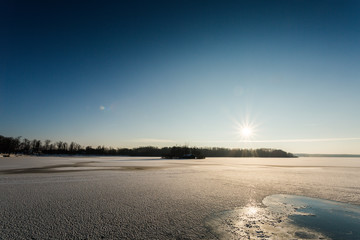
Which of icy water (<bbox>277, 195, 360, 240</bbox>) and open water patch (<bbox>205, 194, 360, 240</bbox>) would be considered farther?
icy water (<bbox>277, 195, 360, 240</bbox>)

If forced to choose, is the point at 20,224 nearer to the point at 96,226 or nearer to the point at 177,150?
the point at 96,226

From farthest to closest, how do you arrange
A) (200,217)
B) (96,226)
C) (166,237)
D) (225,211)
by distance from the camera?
(225,211)
(200,217)
(96,226)
(166,237)

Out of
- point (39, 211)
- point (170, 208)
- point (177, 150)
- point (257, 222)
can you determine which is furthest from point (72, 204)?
point (177, 150)

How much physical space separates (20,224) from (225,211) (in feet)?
15.6

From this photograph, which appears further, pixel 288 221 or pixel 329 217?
pixel 329 217

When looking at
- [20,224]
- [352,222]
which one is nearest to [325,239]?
[352,222]

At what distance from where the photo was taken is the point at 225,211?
4953 mm

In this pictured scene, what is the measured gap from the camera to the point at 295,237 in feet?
11.2

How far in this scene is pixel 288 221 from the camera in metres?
4.27

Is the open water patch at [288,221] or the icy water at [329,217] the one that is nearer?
the open water patch at [288,221]

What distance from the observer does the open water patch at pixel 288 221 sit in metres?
3.52

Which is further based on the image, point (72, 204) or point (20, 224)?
point (72, 204)

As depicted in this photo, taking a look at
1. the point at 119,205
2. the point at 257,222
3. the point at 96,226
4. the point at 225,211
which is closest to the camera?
the point at 96,226

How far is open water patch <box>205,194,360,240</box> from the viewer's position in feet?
11.6
